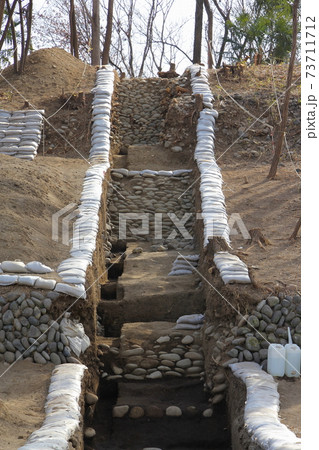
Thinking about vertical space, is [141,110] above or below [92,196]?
above

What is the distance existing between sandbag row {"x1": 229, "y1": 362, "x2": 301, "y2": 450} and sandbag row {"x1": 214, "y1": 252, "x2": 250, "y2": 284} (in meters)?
0.83

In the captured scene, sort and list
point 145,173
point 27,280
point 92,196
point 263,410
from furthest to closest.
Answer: point 145,173, point 92,196, point 27,280, point 263,410

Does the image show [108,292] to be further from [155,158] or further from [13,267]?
[155,158]

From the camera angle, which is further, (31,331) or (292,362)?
(31,331)

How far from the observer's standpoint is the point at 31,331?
21.1ft

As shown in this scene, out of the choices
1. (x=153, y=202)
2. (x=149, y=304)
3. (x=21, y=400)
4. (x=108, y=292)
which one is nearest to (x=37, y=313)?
(x=21, y=400)

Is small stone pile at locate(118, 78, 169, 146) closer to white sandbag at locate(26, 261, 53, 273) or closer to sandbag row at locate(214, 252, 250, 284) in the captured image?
sandbag row at locate(214, 252, 250, 284)

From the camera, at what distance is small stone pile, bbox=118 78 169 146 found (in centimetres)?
1195

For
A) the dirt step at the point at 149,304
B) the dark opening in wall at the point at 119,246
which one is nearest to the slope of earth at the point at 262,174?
the dirt step at the point at 149,304

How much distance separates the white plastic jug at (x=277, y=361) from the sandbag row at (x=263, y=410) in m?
0.08

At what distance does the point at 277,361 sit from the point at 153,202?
166 inches

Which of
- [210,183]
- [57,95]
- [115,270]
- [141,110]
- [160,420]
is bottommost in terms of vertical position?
[160,420]

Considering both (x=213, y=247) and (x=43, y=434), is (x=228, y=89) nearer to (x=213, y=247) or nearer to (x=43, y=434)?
(x=213, y=247)

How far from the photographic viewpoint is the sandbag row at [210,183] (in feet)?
23.1
